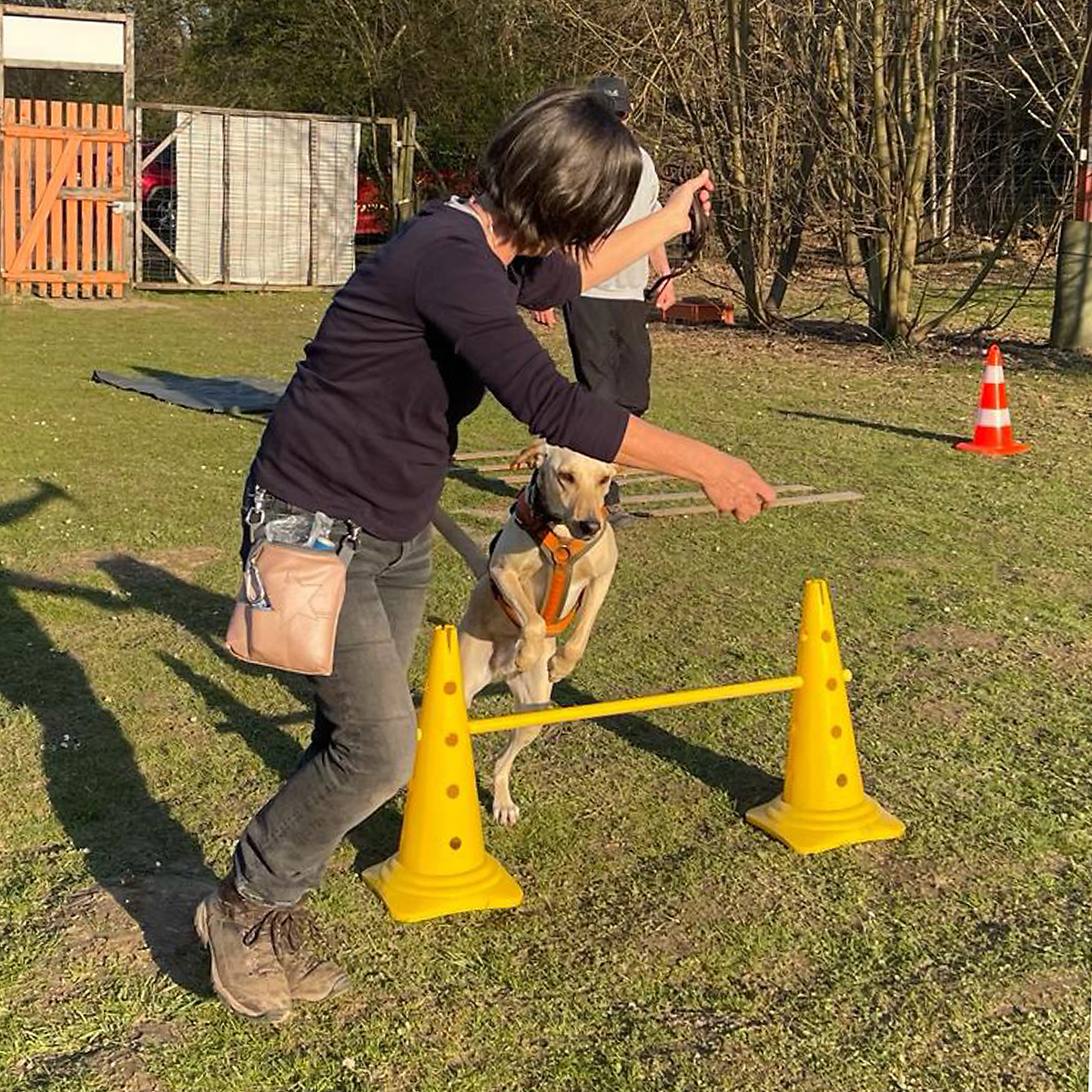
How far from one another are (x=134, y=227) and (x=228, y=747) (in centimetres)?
1673

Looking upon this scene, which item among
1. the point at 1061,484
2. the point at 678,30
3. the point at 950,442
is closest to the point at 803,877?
the point at 1061,484

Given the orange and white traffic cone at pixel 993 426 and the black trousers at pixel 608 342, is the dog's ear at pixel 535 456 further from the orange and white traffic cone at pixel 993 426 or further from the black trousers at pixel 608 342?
the orange and white traffic cone at pixel 993 426

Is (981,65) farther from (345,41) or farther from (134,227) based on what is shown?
(345,41)

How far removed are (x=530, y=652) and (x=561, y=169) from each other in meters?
2.09

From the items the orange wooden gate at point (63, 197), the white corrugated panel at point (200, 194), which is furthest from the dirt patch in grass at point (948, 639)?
the white corrugated panel at point (200, 194)

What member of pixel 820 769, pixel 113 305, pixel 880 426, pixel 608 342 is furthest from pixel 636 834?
pixel 113 305

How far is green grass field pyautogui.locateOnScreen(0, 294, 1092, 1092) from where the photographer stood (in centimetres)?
310

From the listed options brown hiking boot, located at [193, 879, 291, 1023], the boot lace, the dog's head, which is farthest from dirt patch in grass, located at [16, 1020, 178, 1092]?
the dog's head

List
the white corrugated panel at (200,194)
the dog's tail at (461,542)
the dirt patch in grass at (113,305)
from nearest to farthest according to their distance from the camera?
1. the dog's tail at (461,542)
2. the dirt patch in grass at (113,305)
3. the white corrugated panel at (200,194)

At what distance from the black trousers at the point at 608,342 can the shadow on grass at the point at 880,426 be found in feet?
11.5

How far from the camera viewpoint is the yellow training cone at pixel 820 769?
4121 mm

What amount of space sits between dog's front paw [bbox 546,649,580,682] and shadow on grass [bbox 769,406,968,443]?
21.0ft

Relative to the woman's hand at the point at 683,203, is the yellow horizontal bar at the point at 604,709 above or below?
below

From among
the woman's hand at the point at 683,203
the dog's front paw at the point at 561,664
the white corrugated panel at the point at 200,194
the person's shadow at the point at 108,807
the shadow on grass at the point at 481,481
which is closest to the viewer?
the person's shadow at the point at 108,807
